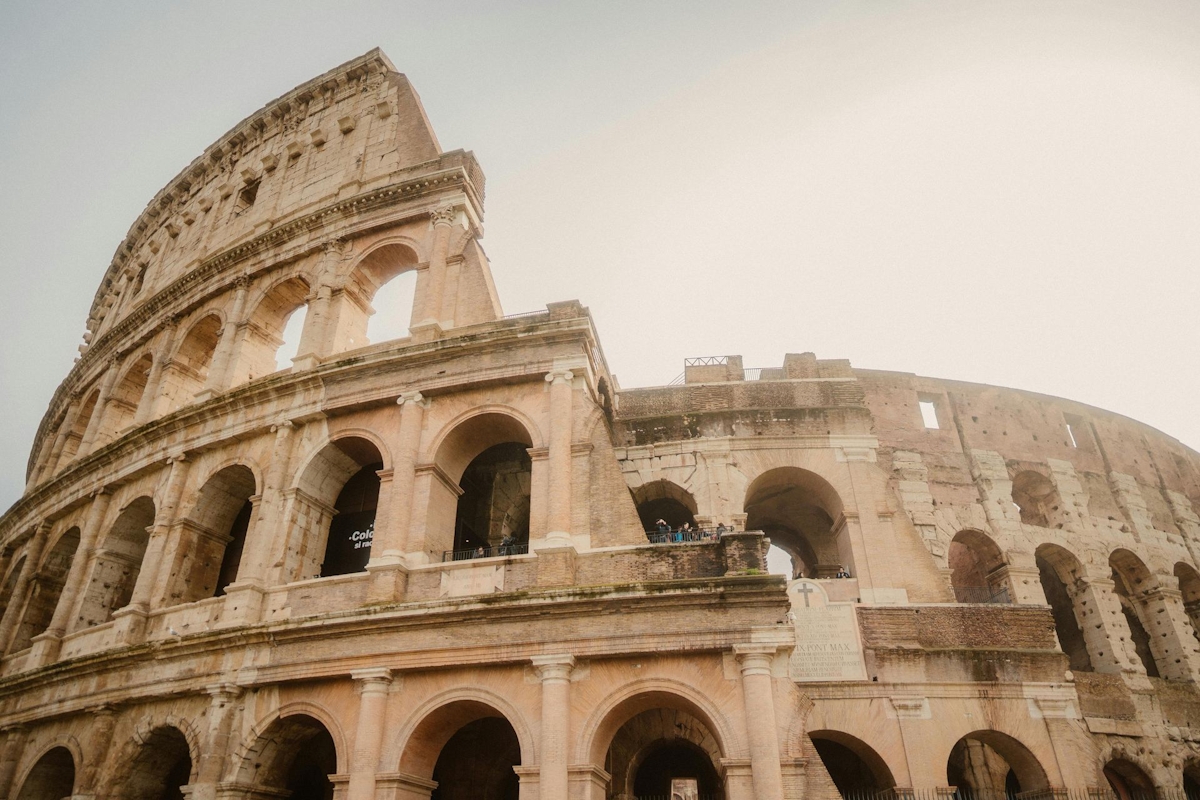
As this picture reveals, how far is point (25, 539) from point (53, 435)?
4.74 meters

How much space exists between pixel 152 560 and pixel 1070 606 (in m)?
18.8

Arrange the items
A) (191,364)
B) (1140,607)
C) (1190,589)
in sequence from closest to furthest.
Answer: (1140,607), (191,364), (1190,589)

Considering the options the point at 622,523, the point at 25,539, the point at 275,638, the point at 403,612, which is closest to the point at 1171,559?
the point at 622,523

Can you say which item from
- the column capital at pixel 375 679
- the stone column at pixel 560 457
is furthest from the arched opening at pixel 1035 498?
the column capital at pixel 375 679

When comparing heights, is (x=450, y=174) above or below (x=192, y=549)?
above

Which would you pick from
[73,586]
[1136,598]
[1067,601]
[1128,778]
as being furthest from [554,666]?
[1136,598]

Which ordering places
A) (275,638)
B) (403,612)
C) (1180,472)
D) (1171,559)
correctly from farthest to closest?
(1180,472)
(1171,559)
(275,638)
(403,612)

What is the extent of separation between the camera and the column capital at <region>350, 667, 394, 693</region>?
10.6 m

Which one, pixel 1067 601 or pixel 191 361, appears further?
pixel 191 361

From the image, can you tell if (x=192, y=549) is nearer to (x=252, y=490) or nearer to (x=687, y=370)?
(x=252, y=490)

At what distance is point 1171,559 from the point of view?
18.0m

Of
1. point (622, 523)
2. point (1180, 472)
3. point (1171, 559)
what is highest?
point (1180, 472)

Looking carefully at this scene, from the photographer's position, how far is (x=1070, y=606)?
1695 cm

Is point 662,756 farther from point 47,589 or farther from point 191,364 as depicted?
point 47,589
